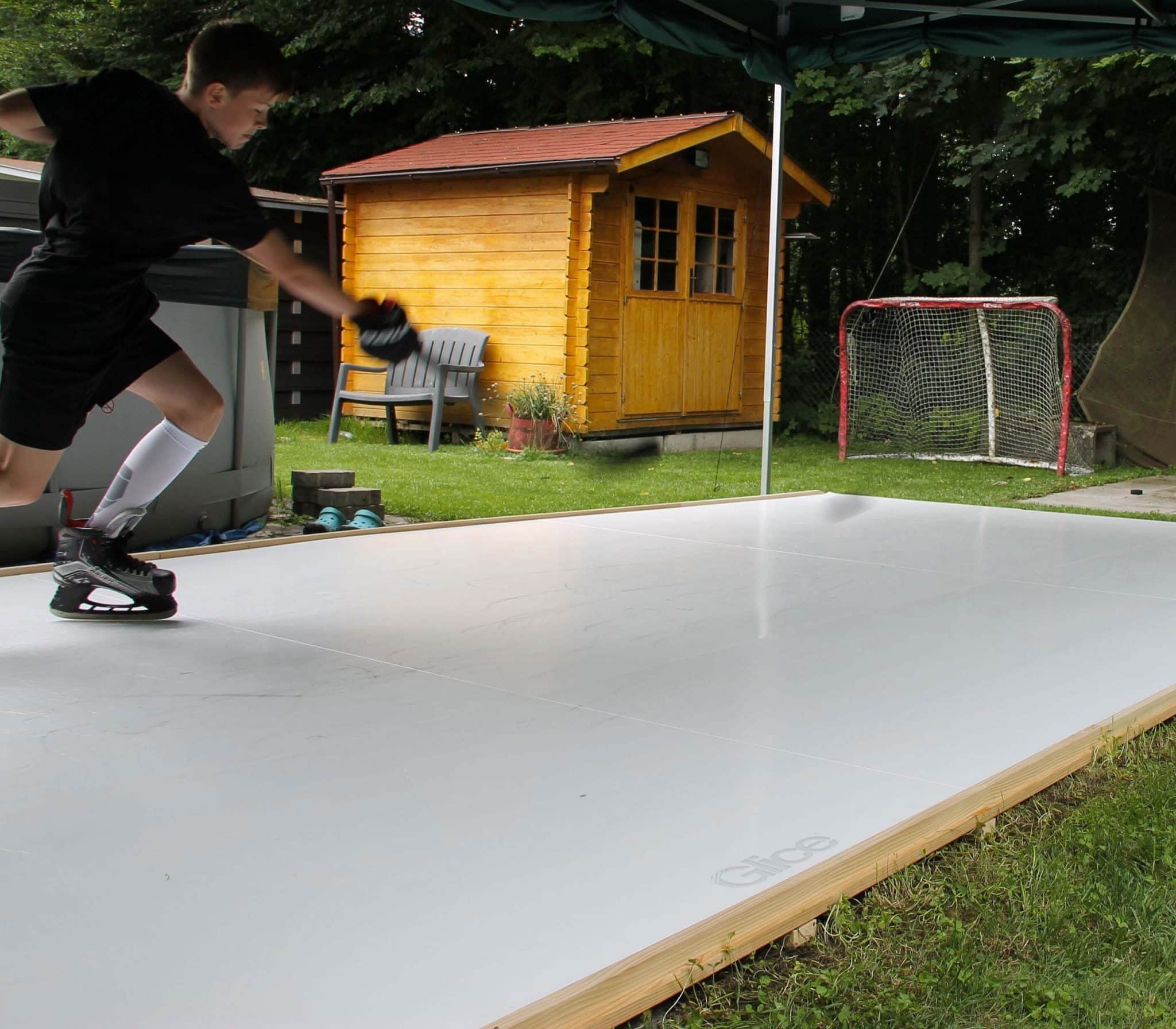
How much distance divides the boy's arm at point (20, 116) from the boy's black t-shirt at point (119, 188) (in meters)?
0.01

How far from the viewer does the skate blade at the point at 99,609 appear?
10.4 ft

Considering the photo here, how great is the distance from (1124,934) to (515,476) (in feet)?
23.6

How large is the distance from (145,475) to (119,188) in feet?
2.70

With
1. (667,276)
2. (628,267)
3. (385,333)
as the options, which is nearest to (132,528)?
(385,333)

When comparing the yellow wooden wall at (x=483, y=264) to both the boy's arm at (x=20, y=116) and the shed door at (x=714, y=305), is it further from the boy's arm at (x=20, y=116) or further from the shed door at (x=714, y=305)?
the boy's arm at (x=20, y=116)

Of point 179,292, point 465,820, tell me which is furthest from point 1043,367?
point 465,820

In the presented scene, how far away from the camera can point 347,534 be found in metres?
4.73

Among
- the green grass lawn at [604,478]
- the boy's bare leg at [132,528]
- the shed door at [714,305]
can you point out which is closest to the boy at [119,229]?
the boy's bare leg at [132,528]

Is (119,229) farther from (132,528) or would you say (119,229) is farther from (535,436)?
(535,436)

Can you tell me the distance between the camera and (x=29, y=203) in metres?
6.00

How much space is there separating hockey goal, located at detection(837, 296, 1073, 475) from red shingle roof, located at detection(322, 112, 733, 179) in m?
2.36

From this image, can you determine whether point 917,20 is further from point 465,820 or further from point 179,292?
point 465,820

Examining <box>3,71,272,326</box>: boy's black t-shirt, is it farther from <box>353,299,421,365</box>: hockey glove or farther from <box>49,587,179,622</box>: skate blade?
<box>49,587,179,622</box>: skate blade

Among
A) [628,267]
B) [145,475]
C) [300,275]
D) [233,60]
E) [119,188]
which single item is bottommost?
[145,475]
